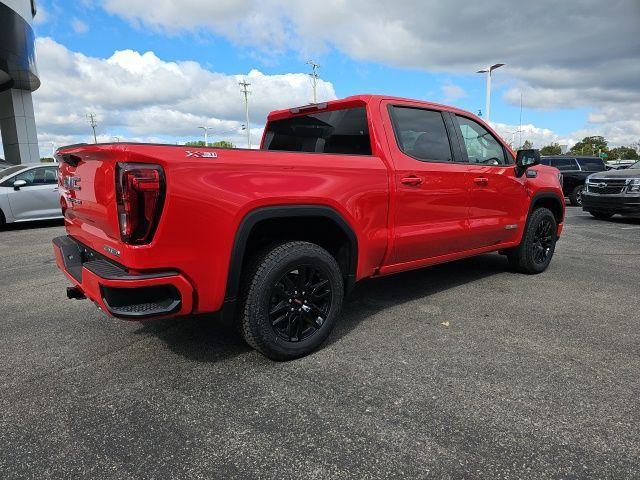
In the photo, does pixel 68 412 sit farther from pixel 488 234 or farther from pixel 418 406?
pixel 488 234

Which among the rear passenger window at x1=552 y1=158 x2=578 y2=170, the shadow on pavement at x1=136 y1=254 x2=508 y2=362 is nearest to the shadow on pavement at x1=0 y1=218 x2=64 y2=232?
the shadow on pavement at x1=136 y1=254 x2=508 y2=362

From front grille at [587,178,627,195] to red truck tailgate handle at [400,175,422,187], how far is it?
8.90 meters

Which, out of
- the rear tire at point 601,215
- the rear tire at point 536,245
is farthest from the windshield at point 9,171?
the rear tire at point 601,215

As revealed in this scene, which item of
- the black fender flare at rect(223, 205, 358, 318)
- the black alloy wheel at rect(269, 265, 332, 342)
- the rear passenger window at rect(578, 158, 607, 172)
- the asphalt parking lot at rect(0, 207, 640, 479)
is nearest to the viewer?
the asphalt parking lot at rect(0, 207, 640, 479)

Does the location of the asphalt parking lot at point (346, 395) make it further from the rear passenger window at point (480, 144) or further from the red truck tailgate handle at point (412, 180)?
the rear passenger window at point (480, 144)

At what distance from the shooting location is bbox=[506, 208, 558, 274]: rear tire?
203 inches

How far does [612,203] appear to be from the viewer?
10.4m

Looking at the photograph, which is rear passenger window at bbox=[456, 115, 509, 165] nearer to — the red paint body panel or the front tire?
the red paint body panel

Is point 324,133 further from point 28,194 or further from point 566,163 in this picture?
point 566,163

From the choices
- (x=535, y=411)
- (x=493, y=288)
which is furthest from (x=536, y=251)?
(x=535, y=411)

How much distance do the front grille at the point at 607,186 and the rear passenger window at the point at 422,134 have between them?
835cm

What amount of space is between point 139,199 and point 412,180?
2.11 m

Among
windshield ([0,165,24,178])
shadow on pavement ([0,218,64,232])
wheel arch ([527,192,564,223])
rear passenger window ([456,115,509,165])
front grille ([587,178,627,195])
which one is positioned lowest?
shadow on pavement ([0,218,64,232])

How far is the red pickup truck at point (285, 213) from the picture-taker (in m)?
2.40
